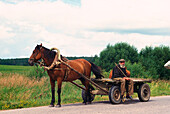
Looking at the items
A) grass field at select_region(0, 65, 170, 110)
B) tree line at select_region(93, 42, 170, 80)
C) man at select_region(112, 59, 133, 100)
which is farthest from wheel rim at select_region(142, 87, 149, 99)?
tree line at select_region(93, 42, 170, 80)

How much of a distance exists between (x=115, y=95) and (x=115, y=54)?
114 feet

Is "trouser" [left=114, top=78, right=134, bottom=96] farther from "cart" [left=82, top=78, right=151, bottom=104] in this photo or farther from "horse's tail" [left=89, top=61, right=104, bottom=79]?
"horse's tail" [left=89, top=61, right=104, bottom=79]

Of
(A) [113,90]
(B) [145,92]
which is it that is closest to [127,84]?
(A) [113,90]

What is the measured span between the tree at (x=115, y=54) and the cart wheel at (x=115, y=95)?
107 feet

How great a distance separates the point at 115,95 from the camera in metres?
12.1

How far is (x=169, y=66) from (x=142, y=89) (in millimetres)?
3521

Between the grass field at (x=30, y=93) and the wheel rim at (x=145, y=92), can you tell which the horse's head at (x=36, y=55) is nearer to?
the grass field at (x=30, y=93)

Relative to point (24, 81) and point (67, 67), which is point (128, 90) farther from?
point (24, 81)

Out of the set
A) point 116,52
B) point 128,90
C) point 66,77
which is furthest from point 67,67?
point 116,52

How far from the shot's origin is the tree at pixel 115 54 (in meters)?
45.8

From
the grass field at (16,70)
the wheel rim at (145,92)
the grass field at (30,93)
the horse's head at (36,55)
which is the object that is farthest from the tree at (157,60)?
the horse's head at (36,55)

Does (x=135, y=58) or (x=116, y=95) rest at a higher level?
(x=135, y=58)

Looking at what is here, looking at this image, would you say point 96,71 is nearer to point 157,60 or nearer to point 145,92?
point 145,92

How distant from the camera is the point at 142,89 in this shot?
1312cm
